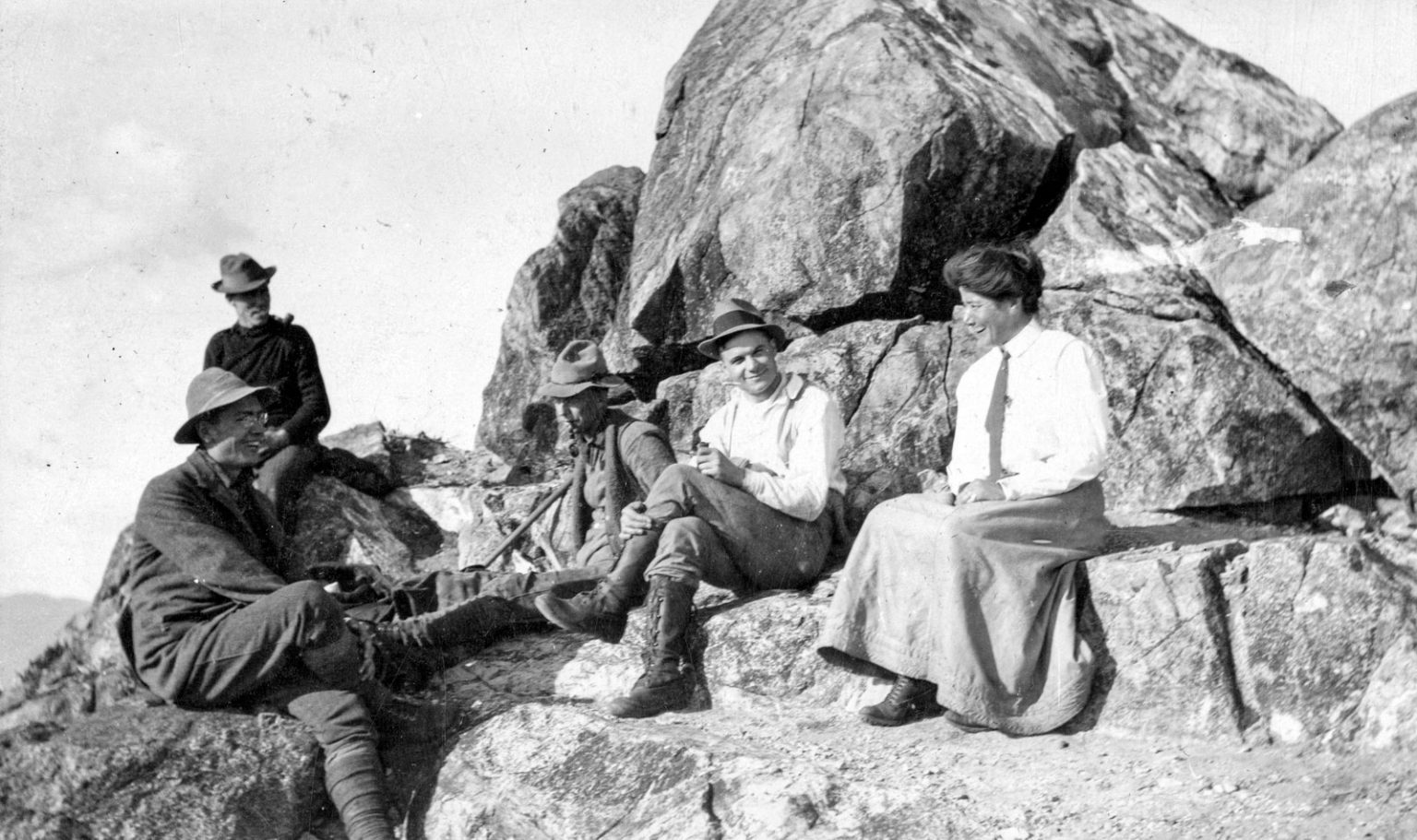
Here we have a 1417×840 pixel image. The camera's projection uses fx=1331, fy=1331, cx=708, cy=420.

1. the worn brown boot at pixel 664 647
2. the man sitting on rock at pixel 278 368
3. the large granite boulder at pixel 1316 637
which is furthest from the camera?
the man sitting on rock at pixel 278 368

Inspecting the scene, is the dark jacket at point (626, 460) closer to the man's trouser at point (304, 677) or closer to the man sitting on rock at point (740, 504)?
the man sitting on rock at point (740, 504)

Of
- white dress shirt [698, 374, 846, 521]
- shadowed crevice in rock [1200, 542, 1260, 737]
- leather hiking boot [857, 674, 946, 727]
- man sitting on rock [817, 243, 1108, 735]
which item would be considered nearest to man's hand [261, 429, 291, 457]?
white dress shirt [698, 374, 846, 521]

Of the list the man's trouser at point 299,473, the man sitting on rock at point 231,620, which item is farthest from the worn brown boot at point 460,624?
the man's trouser at point 299,473

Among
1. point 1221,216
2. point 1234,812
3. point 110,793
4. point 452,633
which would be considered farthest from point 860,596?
point 1221,216

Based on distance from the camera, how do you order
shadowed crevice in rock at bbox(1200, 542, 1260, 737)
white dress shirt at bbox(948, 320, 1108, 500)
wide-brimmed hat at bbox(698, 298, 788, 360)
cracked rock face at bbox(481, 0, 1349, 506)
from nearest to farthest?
shadowed crevice in rock at bbox(1200, 542, 1260, 737) → white dress shirt at bbox(948, 320, 1108, 500) → wide-brimmed hat at bbox(698, 298, 788, 360) → cracked rock face at bbox(481, 0, 1349, 506)

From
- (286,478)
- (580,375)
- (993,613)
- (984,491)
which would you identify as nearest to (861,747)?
(993,613)

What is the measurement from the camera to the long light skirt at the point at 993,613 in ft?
18.2

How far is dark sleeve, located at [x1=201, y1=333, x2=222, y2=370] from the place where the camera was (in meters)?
9.14

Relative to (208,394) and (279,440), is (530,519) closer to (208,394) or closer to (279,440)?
(279,440)

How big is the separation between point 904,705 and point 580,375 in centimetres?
263

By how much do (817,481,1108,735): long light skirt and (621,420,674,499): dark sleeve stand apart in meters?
1.65

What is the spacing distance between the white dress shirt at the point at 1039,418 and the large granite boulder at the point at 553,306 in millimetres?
5188

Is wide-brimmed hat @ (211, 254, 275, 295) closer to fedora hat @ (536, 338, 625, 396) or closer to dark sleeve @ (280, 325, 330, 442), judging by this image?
dark sleeve @ (280, 325, 330, 442)

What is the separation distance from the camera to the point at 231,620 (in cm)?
558
